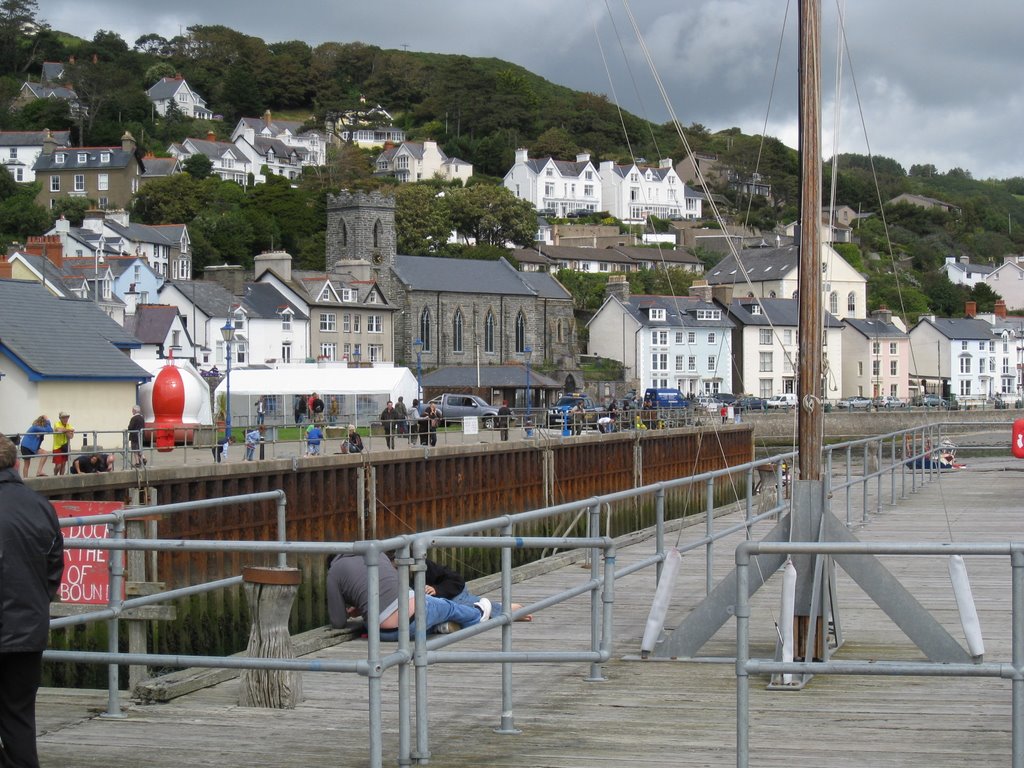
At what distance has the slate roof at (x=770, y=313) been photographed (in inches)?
3551

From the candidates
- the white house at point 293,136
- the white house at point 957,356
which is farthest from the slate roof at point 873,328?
the white house at point 293,136

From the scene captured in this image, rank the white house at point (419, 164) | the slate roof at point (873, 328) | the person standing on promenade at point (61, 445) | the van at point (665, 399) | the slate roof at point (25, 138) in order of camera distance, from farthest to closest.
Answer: the white house at point (419, 164), the slate roof at point (25, 138), the slate roof at point (873, 328), the van at point (665, 399), the person standing on promenade at point (61, 445)

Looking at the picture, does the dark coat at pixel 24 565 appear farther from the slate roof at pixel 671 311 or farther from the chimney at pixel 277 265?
the slate roof at pixel 671 311

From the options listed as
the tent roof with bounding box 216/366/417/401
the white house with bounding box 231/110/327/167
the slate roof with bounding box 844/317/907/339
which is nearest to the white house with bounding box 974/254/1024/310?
the slate roof with bounding box 844/317/907/339

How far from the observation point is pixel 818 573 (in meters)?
8.83

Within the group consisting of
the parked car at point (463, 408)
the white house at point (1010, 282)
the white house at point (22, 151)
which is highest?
the white house at point (22, 151)

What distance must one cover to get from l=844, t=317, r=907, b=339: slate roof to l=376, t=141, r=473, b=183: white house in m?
83.5

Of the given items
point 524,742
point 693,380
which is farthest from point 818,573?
point 693,380

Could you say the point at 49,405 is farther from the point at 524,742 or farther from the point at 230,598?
the point at 524,742

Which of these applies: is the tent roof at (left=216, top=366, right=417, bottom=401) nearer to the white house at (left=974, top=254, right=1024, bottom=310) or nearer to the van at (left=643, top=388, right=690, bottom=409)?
the van at (left=643, top=388, right=690, bottom=409)

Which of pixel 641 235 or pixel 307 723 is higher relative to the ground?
pixel 641 235

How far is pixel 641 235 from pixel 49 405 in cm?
13343

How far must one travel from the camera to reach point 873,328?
10512 centimetres

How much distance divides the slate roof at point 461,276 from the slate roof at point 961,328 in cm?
3008
